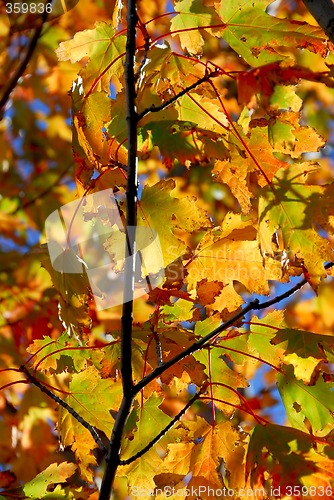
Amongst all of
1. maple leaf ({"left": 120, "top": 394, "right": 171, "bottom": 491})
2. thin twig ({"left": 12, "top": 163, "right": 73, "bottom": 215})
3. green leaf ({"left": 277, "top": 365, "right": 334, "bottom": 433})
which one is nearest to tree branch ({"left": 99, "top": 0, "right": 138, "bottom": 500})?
maple leaf ({"left": 120, "top": 394, "right": 171, "bottom": 491})

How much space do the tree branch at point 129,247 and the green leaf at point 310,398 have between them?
0.34 meters

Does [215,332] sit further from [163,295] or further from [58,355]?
[58,355]

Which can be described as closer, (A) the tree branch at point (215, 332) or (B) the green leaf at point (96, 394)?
(A) the tree branch at point (215, 332)

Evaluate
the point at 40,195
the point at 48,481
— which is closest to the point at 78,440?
the point at 48,481

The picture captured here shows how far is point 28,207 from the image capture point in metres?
3.59

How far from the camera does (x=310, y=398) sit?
1.10 metres

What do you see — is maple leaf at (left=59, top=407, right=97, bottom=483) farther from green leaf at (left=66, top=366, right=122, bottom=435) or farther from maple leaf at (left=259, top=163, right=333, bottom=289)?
maple leaf at (left=259, top=163, right=333, bottom=289)

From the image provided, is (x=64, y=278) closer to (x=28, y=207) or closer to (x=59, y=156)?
(x=28, y=207)

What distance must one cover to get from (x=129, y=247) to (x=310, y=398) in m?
0.47

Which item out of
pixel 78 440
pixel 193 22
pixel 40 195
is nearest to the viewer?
pixel 193 22

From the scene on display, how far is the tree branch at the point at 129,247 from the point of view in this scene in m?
0.85

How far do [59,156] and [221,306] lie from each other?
11.1 feet

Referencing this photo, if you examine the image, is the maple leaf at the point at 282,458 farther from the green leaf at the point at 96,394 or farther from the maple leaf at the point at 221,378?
the green leaf at the point at 96,394

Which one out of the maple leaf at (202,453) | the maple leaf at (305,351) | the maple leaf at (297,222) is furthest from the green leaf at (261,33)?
the maple leaf at (202,453)
